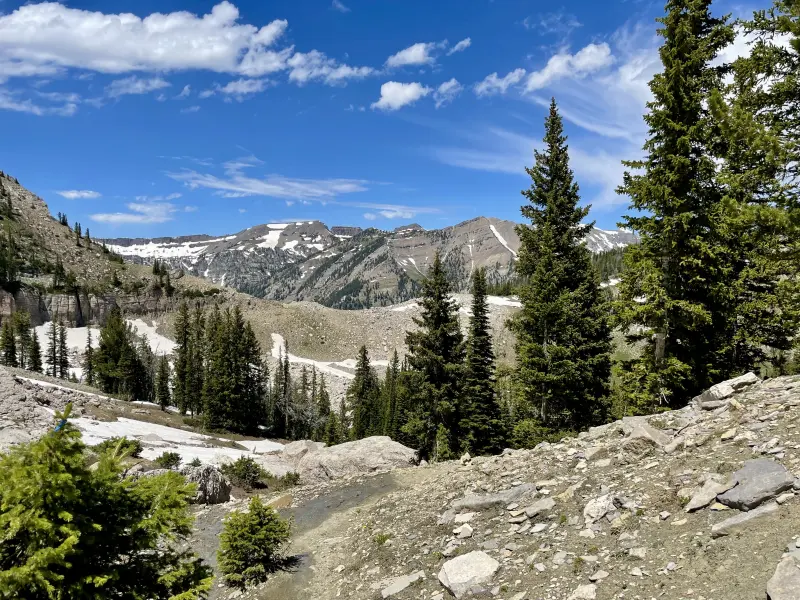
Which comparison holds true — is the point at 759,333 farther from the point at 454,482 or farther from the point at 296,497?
the point at 296,497

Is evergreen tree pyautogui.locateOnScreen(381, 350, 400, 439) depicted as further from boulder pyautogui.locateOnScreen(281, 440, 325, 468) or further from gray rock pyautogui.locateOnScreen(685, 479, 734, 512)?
gray rock pyautogui.locateOnScreen(685, 479, 734, 512)

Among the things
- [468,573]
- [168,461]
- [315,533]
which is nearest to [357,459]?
[168,461]

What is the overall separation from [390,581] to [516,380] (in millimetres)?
14476

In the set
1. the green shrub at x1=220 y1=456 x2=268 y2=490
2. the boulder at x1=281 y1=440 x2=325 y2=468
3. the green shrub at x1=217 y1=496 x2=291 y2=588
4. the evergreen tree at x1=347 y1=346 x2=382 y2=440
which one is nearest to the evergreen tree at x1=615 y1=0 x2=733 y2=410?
the green shrub at x1=217 y1=496 x2=291 y2=588

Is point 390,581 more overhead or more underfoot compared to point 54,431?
more underfoot

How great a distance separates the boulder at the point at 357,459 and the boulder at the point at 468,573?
1918 centimetres

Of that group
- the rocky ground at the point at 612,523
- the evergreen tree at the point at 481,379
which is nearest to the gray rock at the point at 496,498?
the rocky ground at the point at 612,523

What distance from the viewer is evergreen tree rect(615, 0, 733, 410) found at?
16234 millimetres

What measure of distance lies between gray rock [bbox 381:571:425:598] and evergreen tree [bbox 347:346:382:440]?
6320 centimetres

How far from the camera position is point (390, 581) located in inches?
443

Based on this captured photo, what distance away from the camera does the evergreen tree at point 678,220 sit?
1623 centimetres

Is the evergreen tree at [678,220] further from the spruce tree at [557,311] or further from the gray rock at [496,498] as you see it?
the gray rock at [496,498]

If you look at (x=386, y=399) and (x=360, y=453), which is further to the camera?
(x=386, y=399)

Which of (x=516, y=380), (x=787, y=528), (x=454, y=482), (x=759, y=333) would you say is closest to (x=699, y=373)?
(x=759, y=333)
